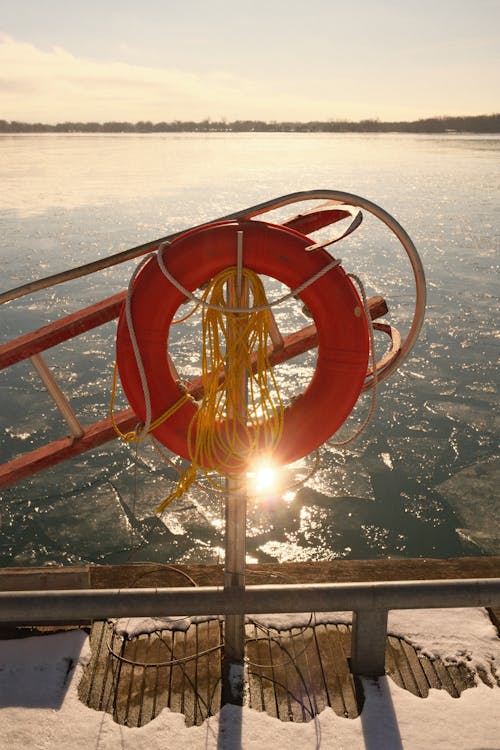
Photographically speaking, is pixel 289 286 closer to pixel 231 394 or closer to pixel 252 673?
pixel 231 394

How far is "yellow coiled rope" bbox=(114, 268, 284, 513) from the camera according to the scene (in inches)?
73.3

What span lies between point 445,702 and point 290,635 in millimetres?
557

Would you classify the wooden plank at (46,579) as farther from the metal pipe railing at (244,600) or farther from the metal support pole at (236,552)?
the metal support pole at (236,552)

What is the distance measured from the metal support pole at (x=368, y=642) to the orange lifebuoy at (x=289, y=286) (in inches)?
22.4

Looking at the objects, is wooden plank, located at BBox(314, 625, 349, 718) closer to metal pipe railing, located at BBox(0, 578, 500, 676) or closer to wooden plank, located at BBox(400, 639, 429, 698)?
wooden plank, located at BBox(400, 639, 429, 698)

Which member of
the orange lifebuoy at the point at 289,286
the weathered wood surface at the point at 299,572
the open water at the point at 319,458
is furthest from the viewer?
the open water at the point at 319,458

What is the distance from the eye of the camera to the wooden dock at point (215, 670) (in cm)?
203

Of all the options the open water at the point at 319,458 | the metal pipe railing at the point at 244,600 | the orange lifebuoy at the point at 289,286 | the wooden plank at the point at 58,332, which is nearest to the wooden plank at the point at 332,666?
the metal pipe railing at the point at 244,600

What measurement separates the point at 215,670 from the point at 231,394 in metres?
0.97

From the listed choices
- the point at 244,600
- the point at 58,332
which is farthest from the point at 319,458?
the point at 58,332

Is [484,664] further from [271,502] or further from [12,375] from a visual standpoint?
[12,375]

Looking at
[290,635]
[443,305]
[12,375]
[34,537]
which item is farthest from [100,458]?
[443,305]

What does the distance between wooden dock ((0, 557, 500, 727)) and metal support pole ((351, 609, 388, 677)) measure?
5cm

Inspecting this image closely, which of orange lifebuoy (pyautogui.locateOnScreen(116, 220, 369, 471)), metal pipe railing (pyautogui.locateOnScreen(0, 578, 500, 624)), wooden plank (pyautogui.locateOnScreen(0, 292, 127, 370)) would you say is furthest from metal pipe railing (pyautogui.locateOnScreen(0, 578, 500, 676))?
wooden plank (pyautogui.locateOnScreen(0, 292, 127, 370))
